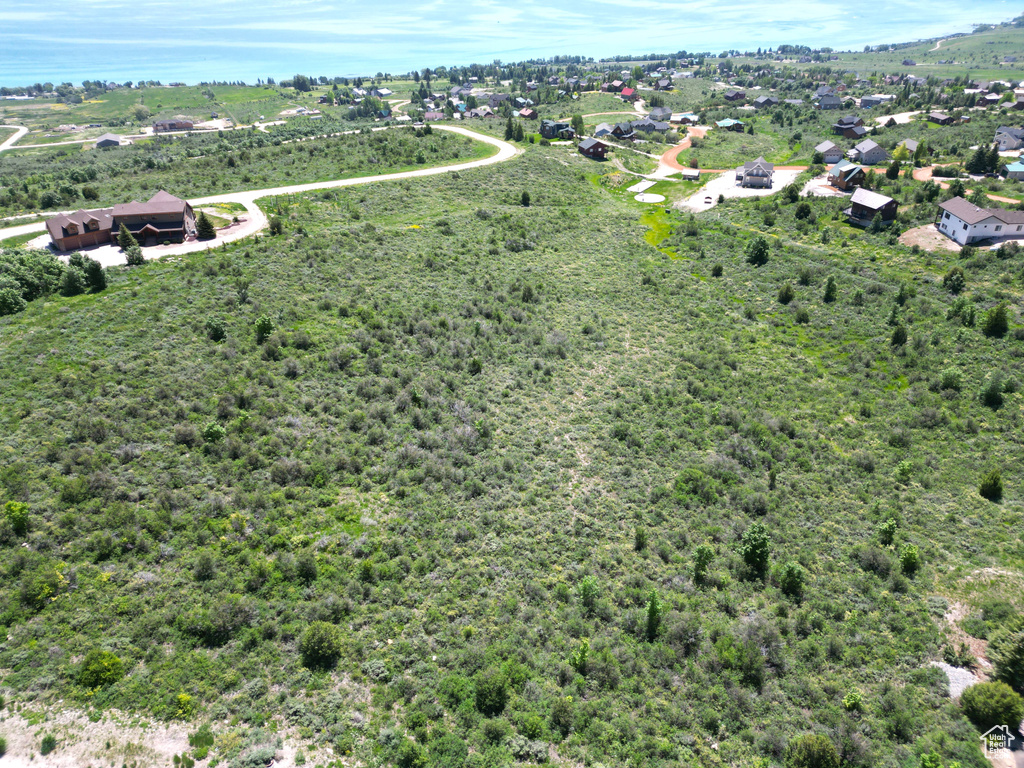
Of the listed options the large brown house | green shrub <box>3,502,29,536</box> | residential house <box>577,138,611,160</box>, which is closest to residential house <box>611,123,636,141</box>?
residential house <box>577,138,611,160</box>

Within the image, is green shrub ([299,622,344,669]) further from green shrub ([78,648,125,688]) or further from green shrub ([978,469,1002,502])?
green shrub ([978,469,1002,502])

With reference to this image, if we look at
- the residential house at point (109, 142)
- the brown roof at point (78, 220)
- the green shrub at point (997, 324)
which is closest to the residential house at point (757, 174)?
the green shrub at point (997, 324)

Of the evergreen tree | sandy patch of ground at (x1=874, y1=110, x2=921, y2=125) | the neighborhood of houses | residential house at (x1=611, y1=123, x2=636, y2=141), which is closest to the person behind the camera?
the neighborhood of houses

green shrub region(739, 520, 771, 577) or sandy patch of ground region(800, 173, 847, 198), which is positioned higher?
sandy patch of ground region(800, 173, 847, 198)

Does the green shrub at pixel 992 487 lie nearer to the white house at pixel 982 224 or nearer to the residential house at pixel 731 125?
the white house at pixel 982 224

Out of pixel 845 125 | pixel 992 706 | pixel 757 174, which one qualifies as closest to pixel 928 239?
pixel 757 174

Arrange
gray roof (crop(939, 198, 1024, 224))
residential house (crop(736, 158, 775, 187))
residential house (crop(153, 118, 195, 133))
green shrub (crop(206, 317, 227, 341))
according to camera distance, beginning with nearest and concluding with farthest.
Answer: green shrub (crop(206, 317, 227, 341)), gray roof (crop(939, 198, 1024, 224)), residential house (crop(736, 158, 775, 187)), residential house (crop(153, 118, 195, 133))
